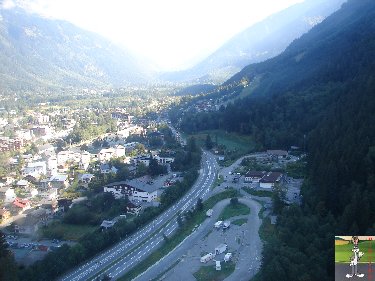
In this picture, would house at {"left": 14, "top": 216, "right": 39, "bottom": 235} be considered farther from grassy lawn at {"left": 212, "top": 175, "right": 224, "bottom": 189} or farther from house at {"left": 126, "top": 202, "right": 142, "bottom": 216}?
grassy lawn at {"left": 212, "top": 175, "right": 224, "bottom": 189}

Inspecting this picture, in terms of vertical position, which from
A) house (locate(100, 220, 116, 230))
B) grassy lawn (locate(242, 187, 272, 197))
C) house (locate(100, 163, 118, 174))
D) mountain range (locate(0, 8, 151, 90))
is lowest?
grassy lawn (locate(242, 187, 272, 197))

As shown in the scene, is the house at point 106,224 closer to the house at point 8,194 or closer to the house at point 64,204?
the house at point 64,204

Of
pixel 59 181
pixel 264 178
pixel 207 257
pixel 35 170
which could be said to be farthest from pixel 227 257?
pixel 35 170

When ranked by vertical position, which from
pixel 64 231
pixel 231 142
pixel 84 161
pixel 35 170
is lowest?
pixel 231 142

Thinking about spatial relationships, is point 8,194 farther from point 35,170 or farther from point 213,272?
point 213,272

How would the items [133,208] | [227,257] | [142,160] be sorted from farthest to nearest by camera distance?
[142,160] < [133,208] < [227,257]

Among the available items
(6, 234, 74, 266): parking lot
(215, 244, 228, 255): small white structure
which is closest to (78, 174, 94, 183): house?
(6, 234, 74, 266): parking lot

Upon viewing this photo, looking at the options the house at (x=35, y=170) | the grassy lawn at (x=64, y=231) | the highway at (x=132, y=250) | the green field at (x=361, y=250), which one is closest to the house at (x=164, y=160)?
the house at (x=35, y=170)
